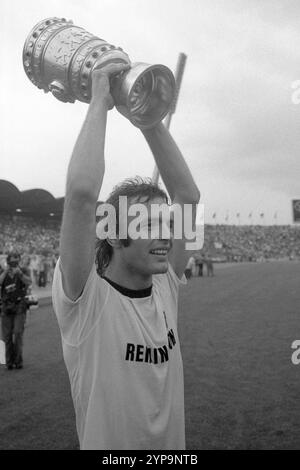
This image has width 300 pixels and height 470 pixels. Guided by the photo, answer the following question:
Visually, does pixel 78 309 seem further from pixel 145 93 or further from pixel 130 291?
pixel 145 93

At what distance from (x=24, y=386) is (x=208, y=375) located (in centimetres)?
225

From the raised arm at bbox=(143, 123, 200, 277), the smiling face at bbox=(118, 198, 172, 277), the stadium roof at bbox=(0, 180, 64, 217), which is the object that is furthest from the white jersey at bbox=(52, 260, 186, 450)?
the stadium roof at bbox=(0, 180, 64, 217)

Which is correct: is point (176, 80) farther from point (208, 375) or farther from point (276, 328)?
point (276, 328)

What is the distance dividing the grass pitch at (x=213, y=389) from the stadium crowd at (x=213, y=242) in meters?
8.81

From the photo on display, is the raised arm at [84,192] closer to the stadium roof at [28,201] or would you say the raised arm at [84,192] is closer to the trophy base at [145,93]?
the trophy base at [145,93]

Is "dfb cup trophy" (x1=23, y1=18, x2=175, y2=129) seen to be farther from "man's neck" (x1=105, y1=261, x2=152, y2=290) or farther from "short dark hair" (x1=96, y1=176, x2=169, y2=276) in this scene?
"man's neck" (x1=105, y1=261, x2=152, y2=290)

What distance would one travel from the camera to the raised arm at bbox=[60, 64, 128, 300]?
1560mm

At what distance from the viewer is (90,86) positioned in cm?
170

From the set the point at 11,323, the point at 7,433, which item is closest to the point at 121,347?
the point at 7,433

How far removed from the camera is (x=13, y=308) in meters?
7.40

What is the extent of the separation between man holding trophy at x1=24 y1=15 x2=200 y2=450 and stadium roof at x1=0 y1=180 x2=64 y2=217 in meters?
31.4

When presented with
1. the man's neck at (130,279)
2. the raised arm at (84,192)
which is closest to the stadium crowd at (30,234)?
the man's neck at (130,279)

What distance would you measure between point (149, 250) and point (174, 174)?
1.48 feet

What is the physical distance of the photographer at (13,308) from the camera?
7.28 meters
